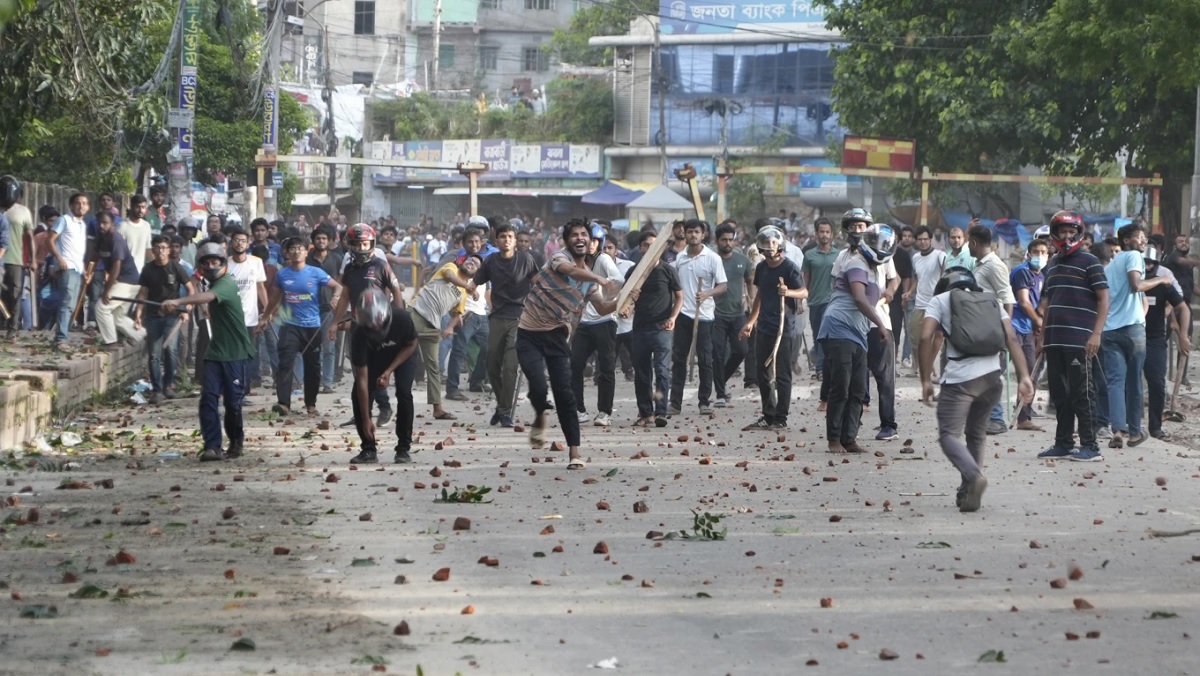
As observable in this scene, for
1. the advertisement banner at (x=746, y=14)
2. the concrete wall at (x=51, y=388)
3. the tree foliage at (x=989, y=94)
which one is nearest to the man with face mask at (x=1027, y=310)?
the concrete wall at (x=51, y=388)

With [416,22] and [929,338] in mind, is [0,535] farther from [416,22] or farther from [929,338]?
[416,22]

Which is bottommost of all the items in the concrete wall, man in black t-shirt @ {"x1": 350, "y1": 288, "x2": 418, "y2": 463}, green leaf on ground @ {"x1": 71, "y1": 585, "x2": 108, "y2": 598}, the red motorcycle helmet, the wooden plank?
the concrete wall

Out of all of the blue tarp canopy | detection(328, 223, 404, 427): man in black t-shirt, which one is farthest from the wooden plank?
the blue tarp canopy

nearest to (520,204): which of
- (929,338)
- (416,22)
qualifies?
(416,22)

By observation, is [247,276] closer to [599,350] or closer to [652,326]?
[599,350]

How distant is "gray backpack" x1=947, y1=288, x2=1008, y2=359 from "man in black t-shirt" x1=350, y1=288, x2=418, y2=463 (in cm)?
387

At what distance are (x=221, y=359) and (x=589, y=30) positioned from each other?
6634 cm

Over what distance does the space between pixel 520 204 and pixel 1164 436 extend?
159ft

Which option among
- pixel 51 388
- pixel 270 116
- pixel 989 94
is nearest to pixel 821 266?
pixel 51 388

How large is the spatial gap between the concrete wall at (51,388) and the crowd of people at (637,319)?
0.53m

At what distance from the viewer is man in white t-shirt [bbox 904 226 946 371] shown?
18.0 metres

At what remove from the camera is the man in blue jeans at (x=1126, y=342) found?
13.0m

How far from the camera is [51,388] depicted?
1402 centimetres

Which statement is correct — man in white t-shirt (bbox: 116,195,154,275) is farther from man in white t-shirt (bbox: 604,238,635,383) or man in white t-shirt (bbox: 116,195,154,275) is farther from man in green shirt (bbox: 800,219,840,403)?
man in green shirt (bbox: 800,219,840,403)
